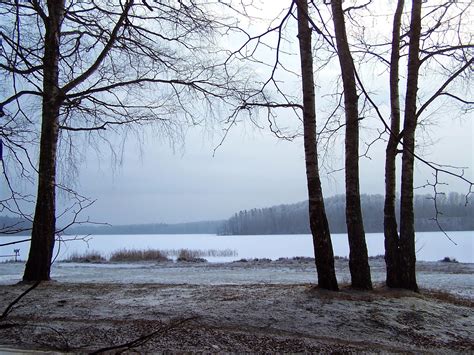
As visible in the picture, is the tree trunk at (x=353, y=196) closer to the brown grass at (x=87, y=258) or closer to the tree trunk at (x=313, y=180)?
the tree trunk at (x=313, y=180)

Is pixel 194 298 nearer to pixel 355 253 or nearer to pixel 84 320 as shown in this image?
pixel 84 320

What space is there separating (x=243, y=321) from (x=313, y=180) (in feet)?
10.8

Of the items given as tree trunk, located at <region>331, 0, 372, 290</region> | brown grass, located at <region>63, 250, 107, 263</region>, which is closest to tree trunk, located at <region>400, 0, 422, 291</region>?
tree trunk, located at <region>331, 0, 372, 290</region>

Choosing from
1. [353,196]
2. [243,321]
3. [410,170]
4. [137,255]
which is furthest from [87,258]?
[243,321]

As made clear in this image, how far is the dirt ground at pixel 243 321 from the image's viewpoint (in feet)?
18.7

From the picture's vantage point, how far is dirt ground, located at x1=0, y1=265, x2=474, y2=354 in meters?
5.70

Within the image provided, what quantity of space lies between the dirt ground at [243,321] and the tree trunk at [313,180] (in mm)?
500

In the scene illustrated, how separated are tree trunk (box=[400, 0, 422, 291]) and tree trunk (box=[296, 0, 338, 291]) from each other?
1.69m

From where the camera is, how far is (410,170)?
9688mm

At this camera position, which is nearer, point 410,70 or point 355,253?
point 355,253

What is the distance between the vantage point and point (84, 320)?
662 cm

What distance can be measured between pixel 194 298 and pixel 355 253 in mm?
3111

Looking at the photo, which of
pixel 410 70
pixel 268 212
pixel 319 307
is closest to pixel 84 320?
pixel 319 307

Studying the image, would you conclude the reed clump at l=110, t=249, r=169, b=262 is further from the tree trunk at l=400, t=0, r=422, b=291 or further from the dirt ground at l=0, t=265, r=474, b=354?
the tree trunk at l=400, t=0, r=422, b=291
